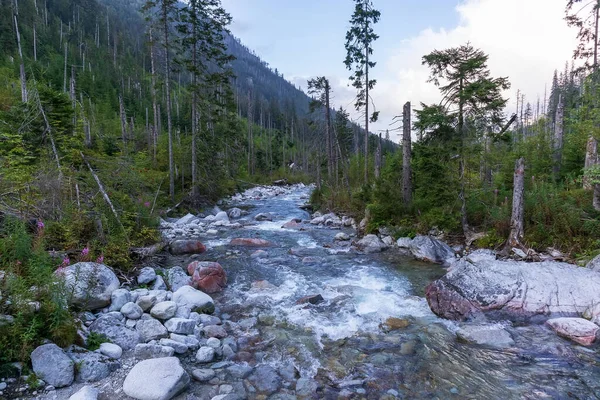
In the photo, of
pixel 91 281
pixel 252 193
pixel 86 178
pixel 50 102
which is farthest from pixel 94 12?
pixel 91 281

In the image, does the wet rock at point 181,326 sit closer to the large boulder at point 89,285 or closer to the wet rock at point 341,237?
the large boulder at point 89,285

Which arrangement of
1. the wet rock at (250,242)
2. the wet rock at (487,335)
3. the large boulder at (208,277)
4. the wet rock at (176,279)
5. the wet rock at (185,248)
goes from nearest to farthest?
the wet rock at (487,335), the wet rock at (176,279), the large boulder at (208,277), the wet rock at (185,248), the wet rock at (250,242)

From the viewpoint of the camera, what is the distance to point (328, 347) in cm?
556

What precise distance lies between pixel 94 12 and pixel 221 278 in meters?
90.1

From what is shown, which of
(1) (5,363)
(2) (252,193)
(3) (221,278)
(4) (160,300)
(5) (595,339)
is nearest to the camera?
(1) (5,363)

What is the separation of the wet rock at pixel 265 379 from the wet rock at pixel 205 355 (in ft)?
2.49

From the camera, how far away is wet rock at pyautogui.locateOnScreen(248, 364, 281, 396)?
14.5 feet

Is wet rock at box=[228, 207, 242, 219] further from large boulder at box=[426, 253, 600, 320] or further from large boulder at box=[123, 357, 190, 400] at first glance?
large boulder at box=[123, 357, 190, 400]

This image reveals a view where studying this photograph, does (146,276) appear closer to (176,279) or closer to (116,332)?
(176,279)

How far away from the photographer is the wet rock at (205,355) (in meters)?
4.94

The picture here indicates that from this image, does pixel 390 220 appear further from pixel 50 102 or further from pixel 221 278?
pixel 50 102

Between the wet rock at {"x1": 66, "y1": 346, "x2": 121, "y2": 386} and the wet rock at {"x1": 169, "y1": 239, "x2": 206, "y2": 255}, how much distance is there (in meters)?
6.78

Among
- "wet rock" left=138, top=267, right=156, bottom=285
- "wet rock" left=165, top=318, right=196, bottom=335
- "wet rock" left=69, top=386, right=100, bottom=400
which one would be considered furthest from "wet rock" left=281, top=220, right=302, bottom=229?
"wet rock" left=69, top=386, right=100, bottom=400

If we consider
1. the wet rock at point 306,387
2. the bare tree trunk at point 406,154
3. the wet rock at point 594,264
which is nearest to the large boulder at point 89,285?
the wet rock at point 306,387
